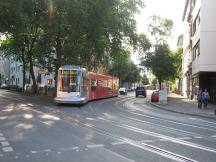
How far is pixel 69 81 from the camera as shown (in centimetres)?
3312

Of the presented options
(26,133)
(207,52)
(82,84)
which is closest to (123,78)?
(207,52)

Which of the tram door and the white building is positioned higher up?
the white building

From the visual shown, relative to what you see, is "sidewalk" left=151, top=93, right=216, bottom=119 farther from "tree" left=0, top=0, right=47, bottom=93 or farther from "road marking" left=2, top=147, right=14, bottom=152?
"road marking" left=2, top=147, right=14, bottom=152

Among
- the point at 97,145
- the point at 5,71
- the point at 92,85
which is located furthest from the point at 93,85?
the point at 5,71

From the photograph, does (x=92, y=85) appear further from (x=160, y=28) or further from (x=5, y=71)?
(x=5, y=71)

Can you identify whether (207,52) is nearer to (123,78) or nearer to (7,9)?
(7,9)

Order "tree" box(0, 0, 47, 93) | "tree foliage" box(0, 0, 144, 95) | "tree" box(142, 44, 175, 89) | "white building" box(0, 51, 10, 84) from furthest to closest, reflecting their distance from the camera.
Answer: "white building" box(0, 51, 10, 84) < "tree" box(142, 44, 175, 89) < "tree foliage" box(0, 0, 144, 95) < "tree" box(0, 0, 47, 93)

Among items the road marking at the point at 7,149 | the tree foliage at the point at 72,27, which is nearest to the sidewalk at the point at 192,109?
the tree foliage at the point at 72,27

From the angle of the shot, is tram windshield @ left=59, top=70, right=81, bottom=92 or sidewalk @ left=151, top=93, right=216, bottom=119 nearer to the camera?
sidewalk @ left=151, top=93, right=216, bottom=119

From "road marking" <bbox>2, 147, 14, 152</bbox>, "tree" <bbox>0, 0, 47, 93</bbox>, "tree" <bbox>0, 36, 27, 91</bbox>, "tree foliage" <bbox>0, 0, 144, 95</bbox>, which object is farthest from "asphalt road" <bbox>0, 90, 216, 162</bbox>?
"tree" <bbox>0, 36, 27, 91</bbox>

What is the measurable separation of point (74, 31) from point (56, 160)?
3341 cm

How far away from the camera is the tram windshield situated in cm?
3303

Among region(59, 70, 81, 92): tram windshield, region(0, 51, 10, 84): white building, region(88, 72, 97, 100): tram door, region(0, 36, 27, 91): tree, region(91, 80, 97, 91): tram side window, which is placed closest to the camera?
region(59, 70, 81, 92): tram windshield

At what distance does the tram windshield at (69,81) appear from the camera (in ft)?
108
